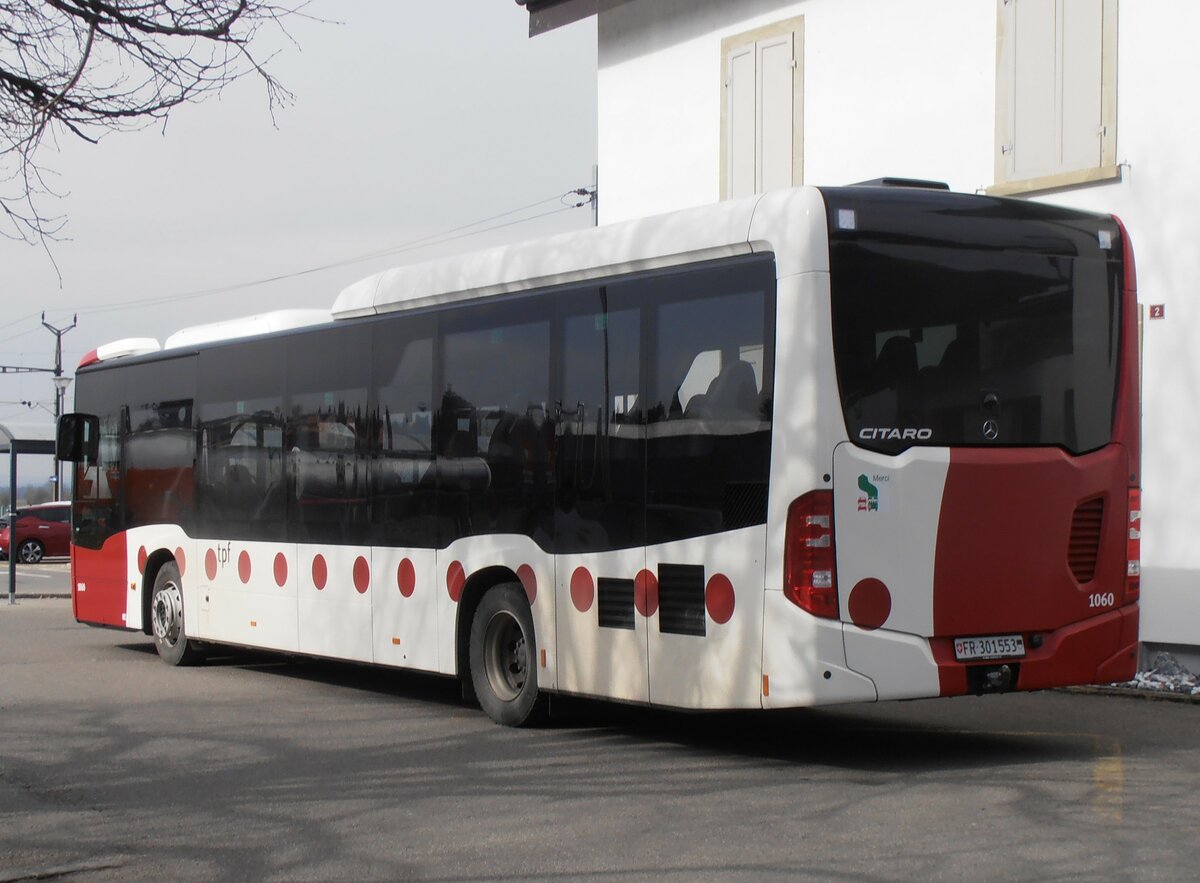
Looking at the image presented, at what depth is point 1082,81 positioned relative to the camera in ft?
49.6

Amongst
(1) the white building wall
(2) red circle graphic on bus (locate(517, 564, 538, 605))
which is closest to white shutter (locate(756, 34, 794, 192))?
(1) the white building wall

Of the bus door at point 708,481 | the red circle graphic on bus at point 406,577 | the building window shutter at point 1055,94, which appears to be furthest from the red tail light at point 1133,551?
the building window shutter at point 1055,94

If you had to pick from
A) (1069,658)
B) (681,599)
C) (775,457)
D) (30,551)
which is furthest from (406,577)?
(30,551)

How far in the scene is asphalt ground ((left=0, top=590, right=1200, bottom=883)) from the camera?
7.08m

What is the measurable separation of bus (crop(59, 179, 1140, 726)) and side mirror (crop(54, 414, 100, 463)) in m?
6.02

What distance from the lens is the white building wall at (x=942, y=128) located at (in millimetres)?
14383

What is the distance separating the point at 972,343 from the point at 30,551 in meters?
42.0

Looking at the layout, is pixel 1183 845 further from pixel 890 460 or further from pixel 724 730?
pixel 724 730

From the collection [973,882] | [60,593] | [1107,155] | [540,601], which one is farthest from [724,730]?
[60,593]

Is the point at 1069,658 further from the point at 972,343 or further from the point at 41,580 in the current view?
the point at 41,580

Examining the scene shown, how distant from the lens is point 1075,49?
1520 cm

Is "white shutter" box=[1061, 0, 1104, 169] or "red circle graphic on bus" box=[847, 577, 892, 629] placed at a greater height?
"white shutter" box=[1061, 0, 1104, 169]

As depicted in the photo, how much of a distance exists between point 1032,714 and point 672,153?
9680mm

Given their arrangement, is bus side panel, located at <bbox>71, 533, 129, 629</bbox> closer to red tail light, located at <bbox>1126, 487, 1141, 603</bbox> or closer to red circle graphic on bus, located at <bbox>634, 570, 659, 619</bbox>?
red circle graphic on bus, located at <bbox>634, 570, 659, 619</bbox>
